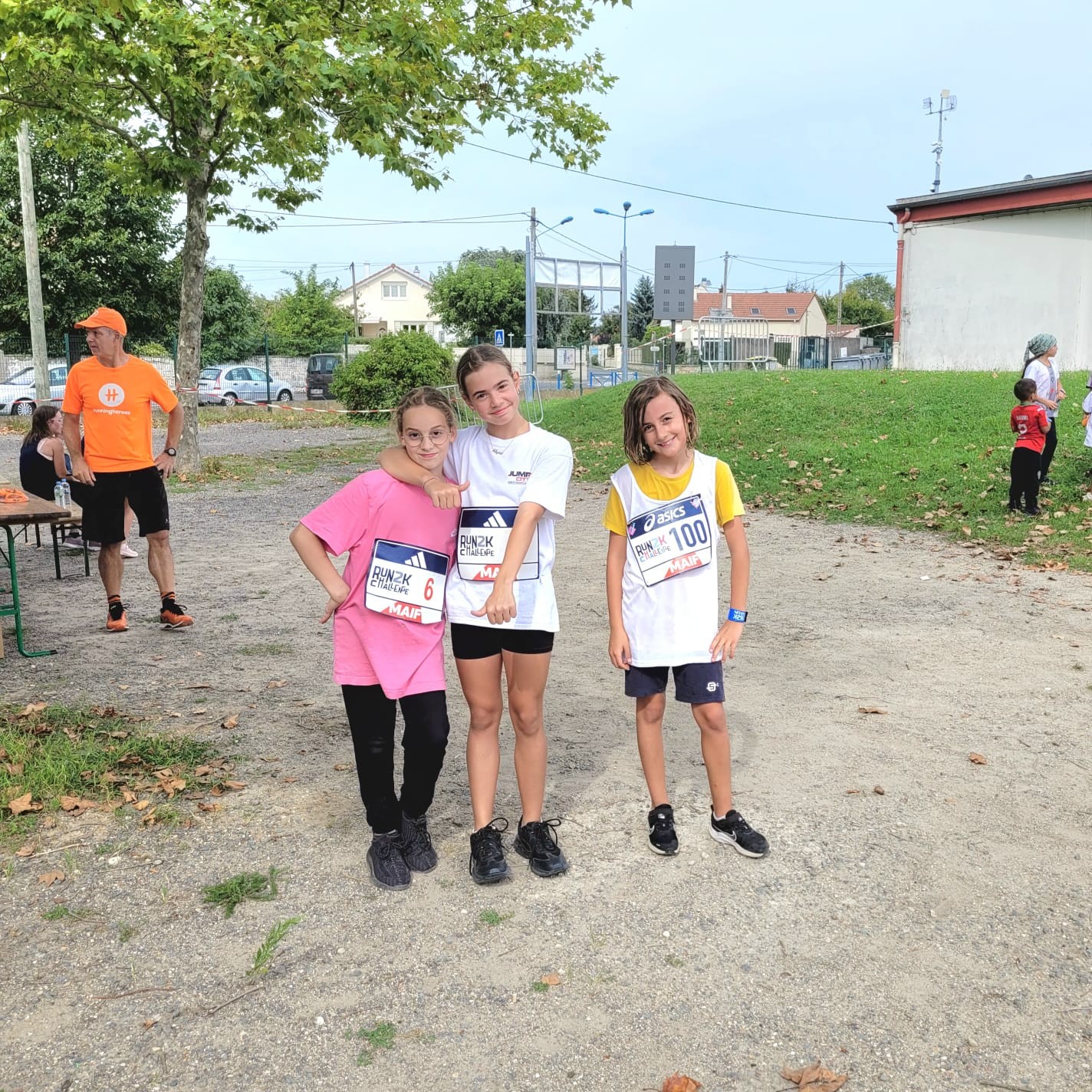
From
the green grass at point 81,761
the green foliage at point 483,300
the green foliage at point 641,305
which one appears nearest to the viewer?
the green grass at point 81,761

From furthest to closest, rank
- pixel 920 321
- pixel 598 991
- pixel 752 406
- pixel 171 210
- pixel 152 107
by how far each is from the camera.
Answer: pixel 171 210
pixel 920 321
pixel 752 406
pixel 152 107
pixel 598 991

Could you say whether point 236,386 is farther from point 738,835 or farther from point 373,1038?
point 373,1038

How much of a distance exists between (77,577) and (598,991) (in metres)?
6.96

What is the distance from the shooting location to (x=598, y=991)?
9.29ft

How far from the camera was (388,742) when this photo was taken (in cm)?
338

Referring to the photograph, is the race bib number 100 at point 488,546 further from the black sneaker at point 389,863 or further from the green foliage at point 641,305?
the green foliage at point 641,305

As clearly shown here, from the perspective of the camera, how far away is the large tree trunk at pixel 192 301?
1527 centimetres

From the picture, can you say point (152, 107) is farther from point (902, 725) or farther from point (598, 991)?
point (598, 991)

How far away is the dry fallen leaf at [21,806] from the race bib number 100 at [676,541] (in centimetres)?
247

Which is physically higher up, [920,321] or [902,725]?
[920,321]

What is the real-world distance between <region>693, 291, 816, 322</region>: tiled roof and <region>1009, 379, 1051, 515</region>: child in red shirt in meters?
88.7

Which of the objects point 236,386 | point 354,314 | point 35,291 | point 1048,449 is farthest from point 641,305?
point 1048,449

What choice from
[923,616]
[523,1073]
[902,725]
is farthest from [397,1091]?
[923,616]

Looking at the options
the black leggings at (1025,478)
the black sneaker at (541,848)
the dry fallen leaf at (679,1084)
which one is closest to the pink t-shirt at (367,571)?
the black sneaker at (541,848)
